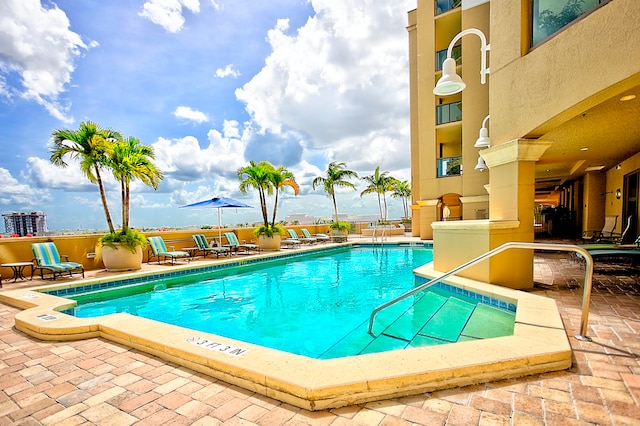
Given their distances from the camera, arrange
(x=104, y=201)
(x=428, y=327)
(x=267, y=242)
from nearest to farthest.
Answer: (x=428, y=327) < (x=104, y=201) < (x=267, y=242)

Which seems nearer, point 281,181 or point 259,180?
point 259,180

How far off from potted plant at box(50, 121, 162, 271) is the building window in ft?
33.2

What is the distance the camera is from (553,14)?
15.4 ft

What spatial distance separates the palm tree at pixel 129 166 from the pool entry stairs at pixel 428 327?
7.88 meters

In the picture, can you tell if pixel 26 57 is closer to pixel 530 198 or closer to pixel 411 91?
pixel 530 198

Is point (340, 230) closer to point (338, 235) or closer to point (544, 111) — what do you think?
point (338, 235)

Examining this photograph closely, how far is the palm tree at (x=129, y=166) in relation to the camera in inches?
340

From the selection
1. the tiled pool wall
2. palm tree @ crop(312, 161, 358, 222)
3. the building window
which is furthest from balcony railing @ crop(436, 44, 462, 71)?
the tiled pool wall

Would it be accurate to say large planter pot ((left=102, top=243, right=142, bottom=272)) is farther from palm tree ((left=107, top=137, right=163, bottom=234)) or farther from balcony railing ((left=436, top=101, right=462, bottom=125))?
balcony railing ((left=436, top=101, right=462, bottom=125))

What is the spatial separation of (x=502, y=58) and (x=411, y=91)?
14.6 meters

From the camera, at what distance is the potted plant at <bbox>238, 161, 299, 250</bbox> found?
13961mm

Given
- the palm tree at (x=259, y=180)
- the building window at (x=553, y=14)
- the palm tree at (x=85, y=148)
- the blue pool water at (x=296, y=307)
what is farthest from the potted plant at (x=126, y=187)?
the building window at (x=553, y=14)

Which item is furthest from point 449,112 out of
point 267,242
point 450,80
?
point 450,80

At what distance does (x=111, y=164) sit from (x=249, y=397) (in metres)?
8.98
